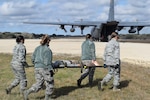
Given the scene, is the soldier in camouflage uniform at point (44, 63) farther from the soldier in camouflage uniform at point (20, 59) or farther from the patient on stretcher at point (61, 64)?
the patient on stretcher at point (61, 64)

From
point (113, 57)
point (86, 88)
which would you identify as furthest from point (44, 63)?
point (86, 88)

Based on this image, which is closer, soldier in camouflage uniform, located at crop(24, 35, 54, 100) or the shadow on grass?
soldier in camouflage uniform, located at crop(24, 35, 54, 100)

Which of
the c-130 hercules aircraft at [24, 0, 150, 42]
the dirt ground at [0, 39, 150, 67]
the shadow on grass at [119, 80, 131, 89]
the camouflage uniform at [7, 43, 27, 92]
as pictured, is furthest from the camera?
the c-130 hercules aircraft at [24, 0, 150, 42]

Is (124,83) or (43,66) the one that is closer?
(43,66)

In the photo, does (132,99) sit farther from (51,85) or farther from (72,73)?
(72,73)

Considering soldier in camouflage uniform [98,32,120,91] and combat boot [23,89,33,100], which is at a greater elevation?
soldier in camouflage uniform [98,32,120,91]

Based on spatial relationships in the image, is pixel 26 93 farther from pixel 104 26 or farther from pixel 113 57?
pixel 104 26

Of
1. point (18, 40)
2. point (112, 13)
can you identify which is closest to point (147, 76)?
point (18, 40)

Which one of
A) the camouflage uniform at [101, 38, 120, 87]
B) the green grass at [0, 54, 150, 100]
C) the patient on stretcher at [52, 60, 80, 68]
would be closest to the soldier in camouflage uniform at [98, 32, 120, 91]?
the camouflage uniform at [101, 38, 120, 87]

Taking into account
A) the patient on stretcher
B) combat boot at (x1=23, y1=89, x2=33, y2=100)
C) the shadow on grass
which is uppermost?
the patient on stretcher

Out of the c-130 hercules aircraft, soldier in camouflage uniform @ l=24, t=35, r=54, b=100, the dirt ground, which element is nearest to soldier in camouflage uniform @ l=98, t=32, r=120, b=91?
soldier in camouflage uniform @ l=24, t=35, r=54, b=100

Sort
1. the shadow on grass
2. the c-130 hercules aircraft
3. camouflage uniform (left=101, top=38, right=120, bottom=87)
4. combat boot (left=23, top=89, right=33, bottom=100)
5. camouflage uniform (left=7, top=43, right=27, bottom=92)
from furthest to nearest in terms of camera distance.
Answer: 1. the c-130 hercules aircraft
2. the shadow on grass
3. camouflage uniform (left=101, top=38, right=120, bottom=87)
4. camouflage uniform (left=7, top=43, right=27, bottom=92)
5. combat boot (left=23, top=89, right=33, bottom=100)

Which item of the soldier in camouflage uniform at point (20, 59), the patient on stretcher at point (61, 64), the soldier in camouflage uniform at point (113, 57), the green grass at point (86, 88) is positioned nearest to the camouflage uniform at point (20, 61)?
the soldier in camouflage uniform at point (20, 59)

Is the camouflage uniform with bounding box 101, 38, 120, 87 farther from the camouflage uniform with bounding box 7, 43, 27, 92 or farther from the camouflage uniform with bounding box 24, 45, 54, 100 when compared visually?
the camouflage uniform with bounding box 7, 43, 27, 92
